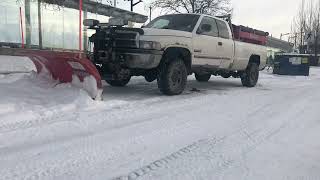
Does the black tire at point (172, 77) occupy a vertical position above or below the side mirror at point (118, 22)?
below

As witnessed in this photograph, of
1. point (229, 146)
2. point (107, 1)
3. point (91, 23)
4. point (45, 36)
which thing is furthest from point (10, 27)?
point (229, 146)

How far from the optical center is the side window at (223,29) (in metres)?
10.3

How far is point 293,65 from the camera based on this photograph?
2156cm

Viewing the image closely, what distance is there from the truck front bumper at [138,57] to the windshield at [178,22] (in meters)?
1.40

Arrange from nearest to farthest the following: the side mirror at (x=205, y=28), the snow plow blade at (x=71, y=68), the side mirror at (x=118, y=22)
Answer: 1. the snow plow blade at (x=71, y=68)
2. the side mirror at (x=118, y=22)
3. the side mirror at (x=205, y=28)

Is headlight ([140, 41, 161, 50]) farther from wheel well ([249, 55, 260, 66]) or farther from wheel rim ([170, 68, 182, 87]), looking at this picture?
wheel well ([249, 55, 260, 66])

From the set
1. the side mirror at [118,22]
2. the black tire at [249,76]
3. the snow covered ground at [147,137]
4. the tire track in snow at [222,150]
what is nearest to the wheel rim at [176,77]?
the snow covered ground at [147,137]

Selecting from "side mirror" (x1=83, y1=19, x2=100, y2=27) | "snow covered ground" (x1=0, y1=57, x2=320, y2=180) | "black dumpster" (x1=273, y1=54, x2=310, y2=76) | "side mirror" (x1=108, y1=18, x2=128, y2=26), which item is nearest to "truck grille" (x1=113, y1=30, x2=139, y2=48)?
"side mirror" (x1=108, y1=18, x2=128, y2=26)

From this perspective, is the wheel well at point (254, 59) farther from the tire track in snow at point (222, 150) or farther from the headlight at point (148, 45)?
the tire track in snow at point (222, 150)

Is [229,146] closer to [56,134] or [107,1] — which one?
[56,134]

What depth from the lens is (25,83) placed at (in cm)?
773

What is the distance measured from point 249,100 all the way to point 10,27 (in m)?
11.5

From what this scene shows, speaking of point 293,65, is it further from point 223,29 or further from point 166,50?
point 166,50

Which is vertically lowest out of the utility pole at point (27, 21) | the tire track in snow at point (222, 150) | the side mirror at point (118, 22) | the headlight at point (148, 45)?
the tire track in snow at point (222, 150)
